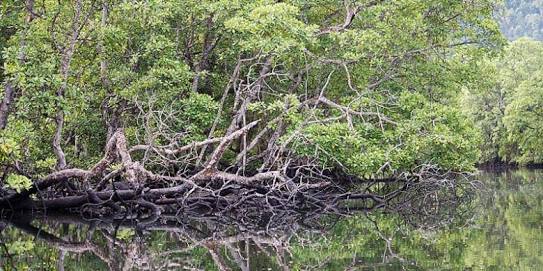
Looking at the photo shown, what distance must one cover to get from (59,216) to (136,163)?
253 cm

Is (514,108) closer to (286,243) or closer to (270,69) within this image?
(270,69)

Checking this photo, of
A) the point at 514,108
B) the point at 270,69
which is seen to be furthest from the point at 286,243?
the point at 514,108

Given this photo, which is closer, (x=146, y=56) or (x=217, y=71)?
(x=146, y=56)

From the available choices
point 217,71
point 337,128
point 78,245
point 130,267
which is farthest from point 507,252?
point 217,71

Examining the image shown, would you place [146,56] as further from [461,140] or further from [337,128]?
[461,140]

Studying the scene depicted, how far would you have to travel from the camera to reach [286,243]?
42.9ft

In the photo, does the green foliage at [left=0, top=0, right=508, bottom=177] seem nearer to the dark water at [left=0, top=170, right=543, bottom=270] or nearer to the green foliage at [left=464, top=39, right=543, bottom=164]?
the dark water at [left=0, top=170, right=543, bottom=270]

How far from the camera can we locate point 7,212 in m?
17.3

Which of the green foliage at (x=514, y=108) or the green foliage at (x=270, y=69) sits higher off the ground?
the green foliage at (x=270, y=69)

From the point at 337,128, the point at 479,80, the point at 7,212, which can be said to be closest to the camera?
the point at 7,212

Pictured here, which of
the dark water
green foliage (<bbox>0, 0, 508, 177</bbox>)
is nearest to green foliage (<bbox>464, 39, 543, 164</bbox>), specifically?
green foliage (<bbox>0, 0, 508, 177</bbox>)

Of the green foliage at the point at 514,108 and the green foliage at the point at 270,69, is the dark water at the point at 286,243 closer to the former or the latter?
the green foliage at the point at 270,69

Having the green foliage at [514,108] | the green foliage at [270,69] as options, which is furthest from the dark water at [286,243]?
the green foliage at [514,108]

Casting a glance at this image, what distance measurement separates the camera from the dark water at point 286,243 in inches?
414
